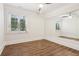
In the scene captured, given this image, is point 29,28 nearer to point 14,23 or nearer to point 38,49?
point 14,23

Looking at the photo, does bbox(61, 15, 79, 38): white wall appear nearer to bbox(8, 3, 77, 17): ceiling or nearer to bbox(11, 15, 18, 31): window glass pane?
bbox(8, 3, 77, 17): ceiling

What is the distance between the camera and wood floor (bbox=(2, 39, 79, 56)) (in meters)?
1.29

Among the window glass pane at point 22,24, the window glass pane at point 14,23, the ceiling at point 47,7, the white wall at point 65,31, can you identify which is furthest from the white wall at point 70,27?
the window glass pane at point 14,23

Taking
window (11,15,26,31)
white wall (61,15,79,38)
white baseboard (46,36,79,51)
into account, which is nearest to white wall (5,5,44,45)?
window (11,15,26,31)

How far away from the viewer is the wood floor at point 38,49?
Answer: 4.24 feet

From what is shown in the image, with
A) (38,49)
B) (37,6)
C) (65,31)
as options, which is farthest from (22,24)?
(65,31)

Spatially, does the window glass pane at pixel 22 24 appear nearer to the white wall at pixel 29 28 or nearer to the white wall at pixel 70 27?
the white wall at pixel 29 28

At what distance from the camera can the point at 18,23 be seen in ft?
4.56

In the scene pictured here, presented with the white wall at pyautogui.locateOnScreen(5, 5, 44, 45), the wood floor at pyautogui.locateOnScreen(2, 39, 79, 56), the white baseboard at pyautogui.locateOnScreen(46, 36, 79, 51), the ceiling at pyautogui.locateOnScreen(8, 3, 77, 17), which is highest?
the ceiling at pyautogui.locateOnScreen(8, 3, 77, 17)

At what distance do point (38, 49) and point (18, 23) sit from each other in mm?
599

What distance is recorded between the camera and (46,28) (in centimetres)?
145

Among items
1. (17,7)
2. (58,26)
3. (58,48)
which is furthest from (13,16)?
(58,48)

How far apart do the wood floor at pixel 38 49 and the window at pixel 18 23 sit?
11.7 inches

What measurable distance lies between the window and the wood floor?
30 centimetres
